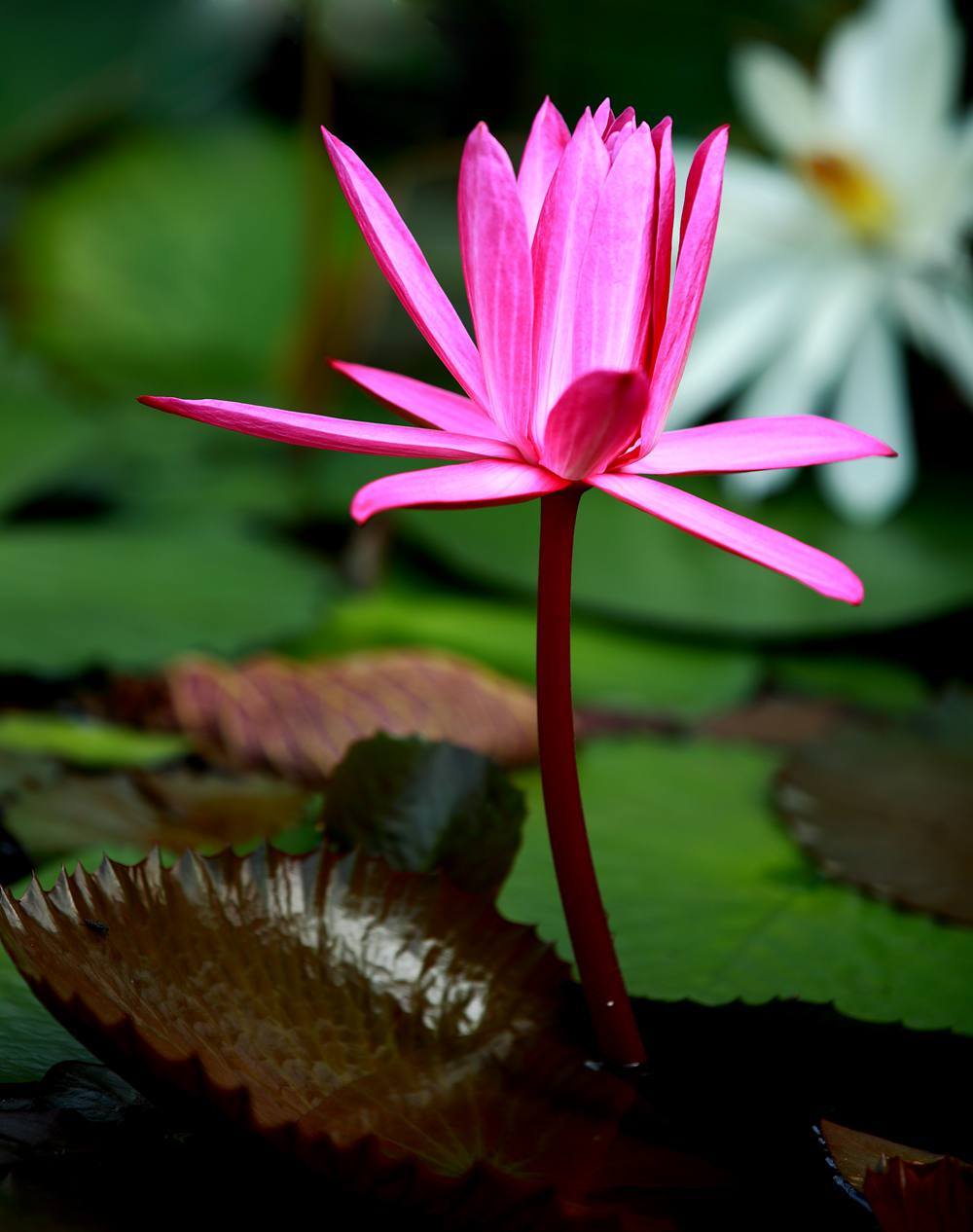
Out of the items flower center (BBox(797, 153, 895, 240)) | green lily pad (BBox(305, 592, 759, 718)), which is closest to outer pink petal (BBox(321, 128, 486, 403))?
green lily pad (BBox(305, 592, 759, 718))

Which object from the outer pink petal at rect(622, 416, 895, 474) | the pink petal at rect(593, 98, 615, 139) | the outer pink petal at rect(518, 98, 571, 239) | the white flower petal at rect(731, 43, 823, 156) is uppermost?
the white flower petal at rect(731, 43, 823, 156)

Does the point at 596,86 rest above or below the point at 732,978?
above

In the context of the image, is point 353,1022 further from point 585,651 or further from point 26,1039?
point 585,651

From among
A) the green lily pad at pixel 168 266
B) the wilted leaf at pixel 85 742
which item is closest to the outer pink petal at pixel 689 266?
the wilted leaf at pixel 85 742

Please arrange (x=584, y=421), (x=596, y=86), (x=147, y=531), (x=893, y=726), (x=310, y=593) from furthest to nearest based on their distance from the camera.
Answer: (x=596, y=86), (x=147, y=531), (x=310, y=593), (x=893, y=726), (x=584, y=421)

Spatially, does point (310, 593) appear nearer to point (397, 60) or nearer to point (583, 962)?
point (583, 962)

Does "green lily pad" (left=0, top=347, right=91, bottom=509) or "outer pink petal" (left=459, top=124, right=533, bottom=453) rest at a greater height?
"outer pink petal" (left=459, top=124, right=533, bottom=453)

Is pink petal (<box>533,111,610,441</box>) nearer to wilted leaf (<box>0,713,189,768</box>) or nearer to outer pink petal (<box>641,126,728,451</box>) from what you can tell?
outer pink petal (<box>641,126,728,451</box>)

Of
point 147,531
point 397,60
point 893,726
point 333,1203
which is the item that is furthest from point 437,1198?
point 397,60

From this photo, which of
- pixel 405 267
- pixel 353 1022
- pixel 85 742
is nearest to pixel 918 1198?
pixel 353 1022
